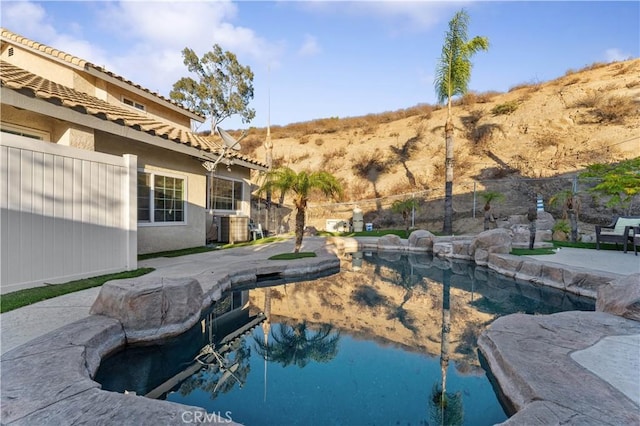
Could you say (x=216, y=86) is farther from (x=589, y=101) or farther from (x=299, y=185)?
(x=589, y=101)

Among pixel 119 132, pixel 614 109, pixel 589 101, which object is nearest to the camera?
pixel 119 132

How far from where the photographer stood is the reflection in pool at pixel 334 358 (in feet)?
9.54

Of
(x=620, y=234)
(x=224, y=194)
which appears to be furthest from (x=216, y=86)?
(x=620, y=234)

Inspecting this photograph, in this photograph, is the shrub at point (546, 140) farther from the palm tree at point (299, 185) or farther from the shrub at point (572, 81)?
the palm tree at point (299, 185)

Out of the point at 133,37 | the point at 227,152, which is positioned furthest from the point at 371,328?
the point at 133,37

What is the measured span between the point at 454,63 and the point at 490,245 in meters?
10.1

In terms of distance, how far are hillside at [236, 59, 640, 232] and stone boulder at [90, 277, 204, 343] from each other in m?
18.0

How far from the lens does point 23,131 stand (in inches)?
236

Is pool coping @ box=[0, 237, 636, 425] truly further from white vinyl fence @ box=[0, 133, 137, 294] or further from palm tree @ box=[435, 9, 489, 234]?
palm tree @ box=[435, 9, 489, 234]

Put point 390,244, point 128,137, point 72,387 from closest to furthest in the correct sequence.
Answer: point 72,387 → point 128,137 → point 390,244

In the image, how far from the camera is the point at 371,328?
192 inches

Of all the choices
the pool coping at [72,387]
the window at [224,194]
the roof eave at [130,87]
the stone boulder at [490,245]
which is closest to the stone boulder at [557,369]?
the pool coping at [72,387]

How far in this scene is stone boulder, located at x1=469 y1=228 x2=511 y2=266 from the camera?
376 inches

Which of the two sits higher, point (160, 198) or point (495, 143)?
point (495, 143)
